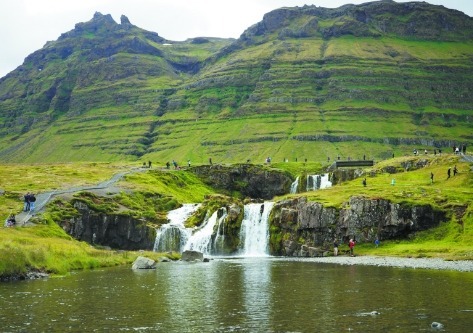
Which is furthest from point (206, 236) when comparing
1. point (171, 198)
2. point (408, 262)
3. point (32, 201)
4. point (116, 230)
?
point (408, 262)

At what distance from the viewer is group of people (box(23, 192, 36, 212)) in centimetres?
10512

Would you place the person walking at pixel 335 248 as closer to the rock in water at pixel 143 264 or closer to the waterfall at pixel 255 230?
the waterfall at pixel 255 230

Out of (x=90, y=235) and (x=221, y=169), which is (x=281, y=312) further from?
(x=221, y=169)

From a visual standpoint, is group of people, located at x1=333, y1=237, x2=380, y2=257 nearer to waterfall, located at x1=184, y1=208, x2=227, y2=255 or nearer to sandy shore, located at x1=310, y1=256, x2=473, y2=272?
sandy shore, located at x1=310, y1=256, x2=473, y2=272

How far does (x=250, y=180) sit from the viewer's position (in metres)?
185

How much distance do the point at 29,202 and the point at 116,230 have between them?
20.7 m

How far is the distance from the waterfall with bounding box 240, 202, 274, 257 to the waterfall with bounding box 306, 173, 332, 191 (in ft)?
123

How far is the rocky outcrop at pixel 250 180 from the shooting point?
18400 centimetres

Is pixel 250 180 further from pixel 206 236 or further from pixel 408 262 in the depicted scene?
pixel 408 262

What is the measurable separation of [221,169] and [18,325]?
151282mm

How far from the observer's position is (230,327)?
36188 millimetres

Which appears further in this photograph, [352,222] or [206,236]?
[206,236]

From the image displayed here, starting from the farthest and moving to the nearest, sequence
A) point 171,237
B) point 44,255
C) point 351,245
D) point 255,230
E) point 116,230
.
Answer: point 171,237
point 116,230
point 255,230
point 351,245
point 44,255

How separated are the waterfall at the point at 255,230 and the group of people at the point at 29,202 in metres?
45.0
